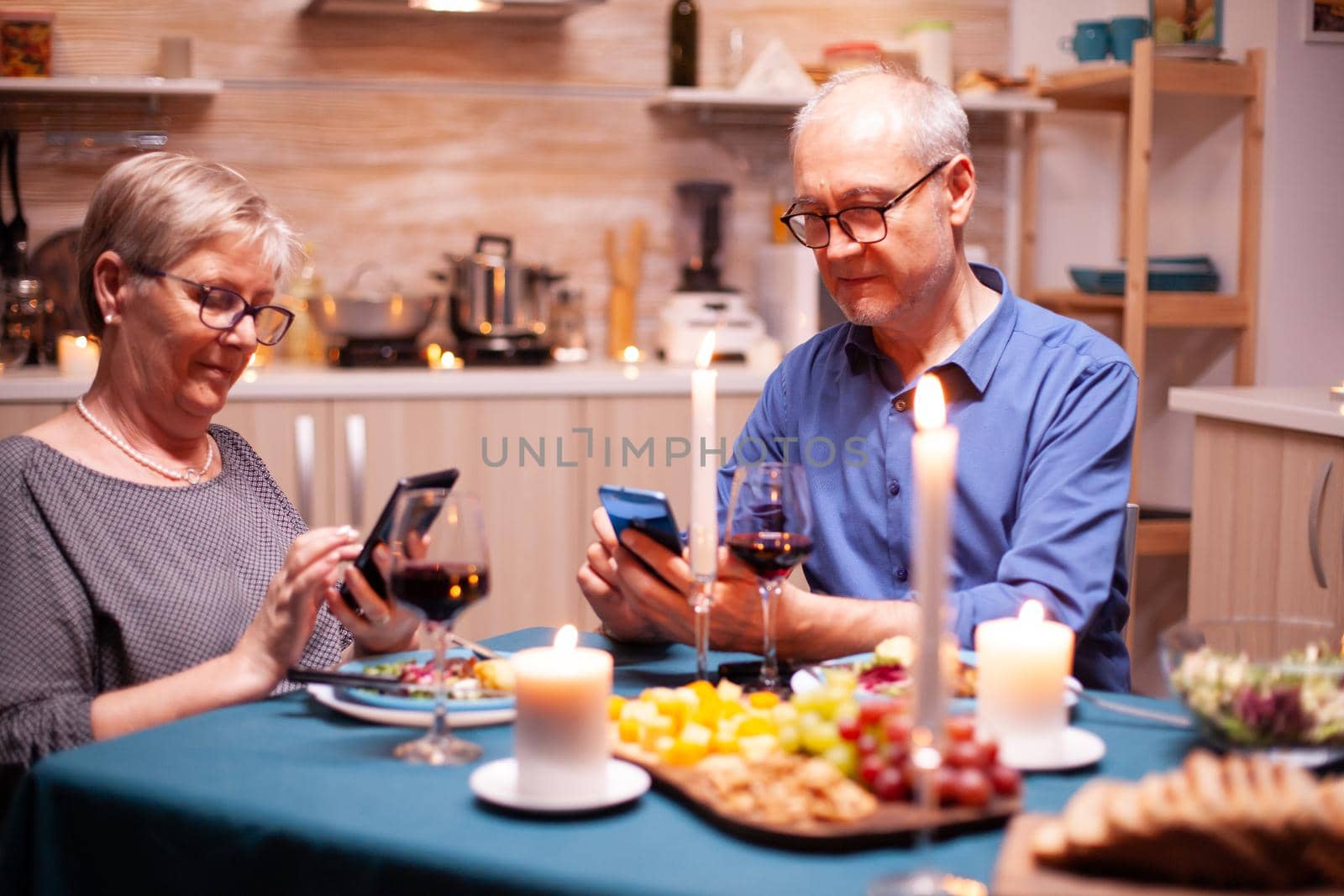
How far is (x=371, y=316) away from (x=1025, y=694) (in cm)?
285

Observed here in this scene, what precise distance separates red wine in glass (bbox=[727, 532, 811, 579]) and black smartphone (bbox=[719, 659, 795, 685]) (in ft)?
0.49

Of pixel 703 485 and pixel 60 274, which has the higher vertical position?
pixel 60 274

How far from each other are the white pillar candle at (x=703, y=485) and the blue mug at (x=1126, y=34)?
3003mm

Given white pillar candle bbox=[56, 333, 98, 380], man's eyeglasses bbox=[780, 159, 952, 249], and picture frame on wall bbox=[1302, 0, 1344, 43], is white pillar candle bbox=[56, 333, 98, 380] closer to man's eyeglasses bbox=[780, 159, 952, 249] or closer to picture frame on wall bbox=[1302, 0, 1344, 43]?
man's eyeglasses bbox=[780, 159, 952, 249]

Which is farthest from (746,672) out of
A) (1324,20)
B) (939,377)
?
(1324,20)

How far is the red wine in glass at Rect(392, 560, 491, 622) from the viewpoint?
1.16 metres

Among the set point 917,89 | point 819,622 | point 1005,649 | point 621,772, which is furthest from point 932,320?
point 621,772

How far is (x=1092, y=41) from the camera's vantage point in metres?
3.95

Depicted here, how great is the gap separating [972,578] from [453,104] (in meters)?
2.69

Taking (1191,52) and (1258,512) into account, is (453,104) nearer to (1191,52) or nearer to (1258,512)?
(1191,52)

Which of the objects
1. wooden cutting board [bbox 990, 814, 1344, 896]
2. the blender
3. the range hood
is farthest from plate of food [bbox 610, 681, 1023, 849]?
the range hood

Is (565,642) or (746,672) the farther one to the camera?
(746,672)

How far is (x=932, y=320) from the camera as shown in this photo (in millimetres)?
1985

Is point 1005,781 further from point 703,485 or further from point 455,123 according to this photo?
point 455,123
